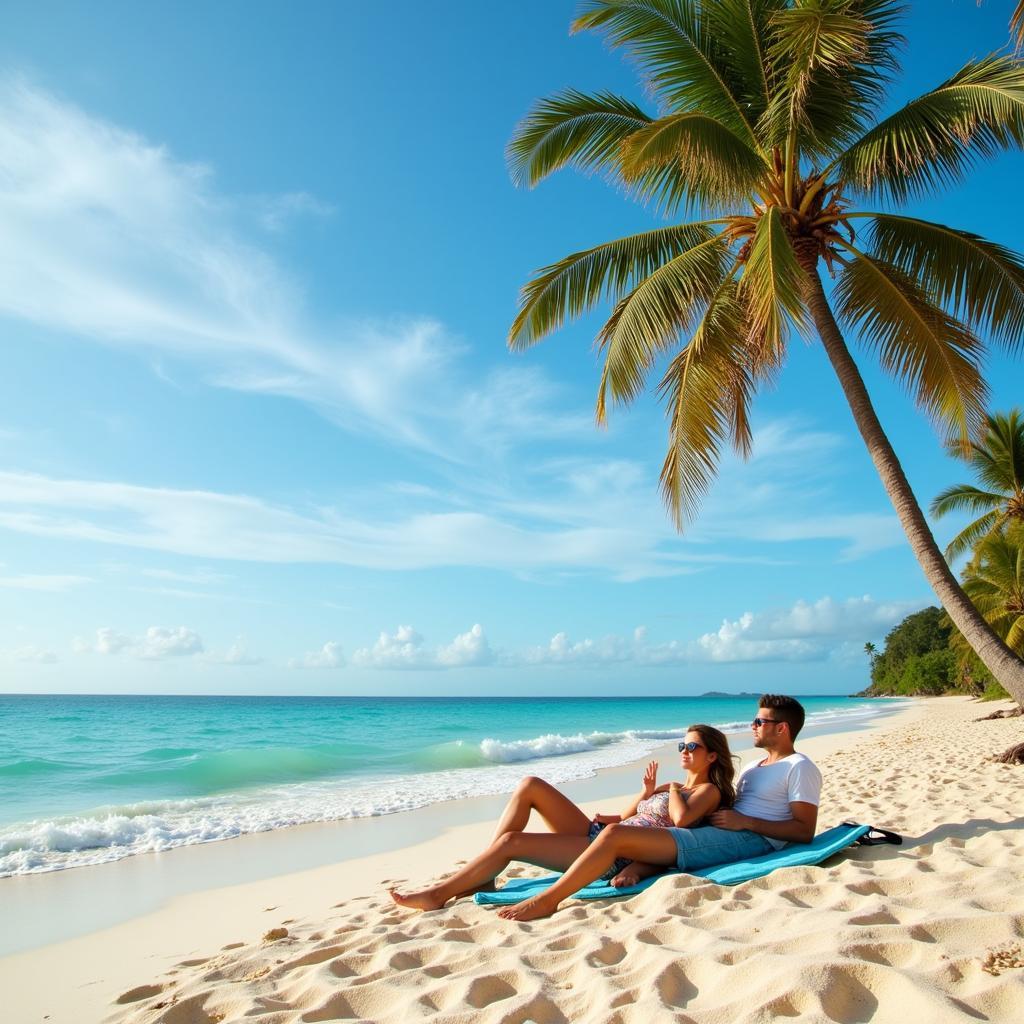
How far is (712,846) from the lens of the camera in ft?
13.8

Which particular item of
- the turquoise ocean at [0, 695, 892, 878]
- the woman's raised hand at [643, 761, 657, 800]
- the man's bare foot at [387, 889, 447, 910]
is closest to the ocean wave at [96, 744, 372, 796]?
the turquoise ocean at [0, 695, 892, 878]

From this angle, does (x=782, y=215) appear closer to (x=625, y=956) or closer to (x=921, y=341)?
(x=921, y=341)

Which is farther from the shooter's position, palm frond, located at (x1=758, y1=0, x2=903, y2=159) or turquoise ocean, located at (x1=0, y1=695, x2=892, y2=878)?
turquoise ocean, located at (x1=0, y1=695, x2=892, y2=878)

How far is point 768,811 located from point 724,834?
32 cm

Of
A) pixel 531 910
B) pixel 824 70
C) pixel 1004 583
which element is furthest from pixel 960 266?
pixel 1004 583

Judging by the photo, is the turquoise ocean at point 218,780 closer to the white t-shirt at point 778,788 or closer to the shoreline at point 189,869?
the shoreline at point 189,869

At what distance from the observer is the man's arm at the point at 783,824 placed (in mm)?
4262

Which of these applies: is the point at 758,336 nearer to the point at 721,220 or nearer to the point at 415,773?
the point at 721,220

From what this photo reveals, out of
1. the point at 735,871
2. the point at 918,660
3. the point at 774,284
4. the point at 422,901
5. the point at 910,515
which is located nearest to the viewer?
the point at 735,871

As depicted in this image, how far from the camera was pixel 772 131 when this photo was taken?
7.42 metres

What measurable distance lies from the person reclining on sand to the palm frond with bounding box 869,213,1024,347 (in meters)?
5.09

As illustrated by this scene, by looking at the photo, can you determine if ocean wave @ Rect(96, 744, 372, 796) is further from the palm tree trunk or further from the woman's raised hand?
the palm tree trunk

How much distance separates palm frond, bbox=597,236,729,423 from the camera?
26.6 feet

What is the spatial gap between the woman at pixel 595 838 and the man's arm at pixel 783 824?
0.35 ft
